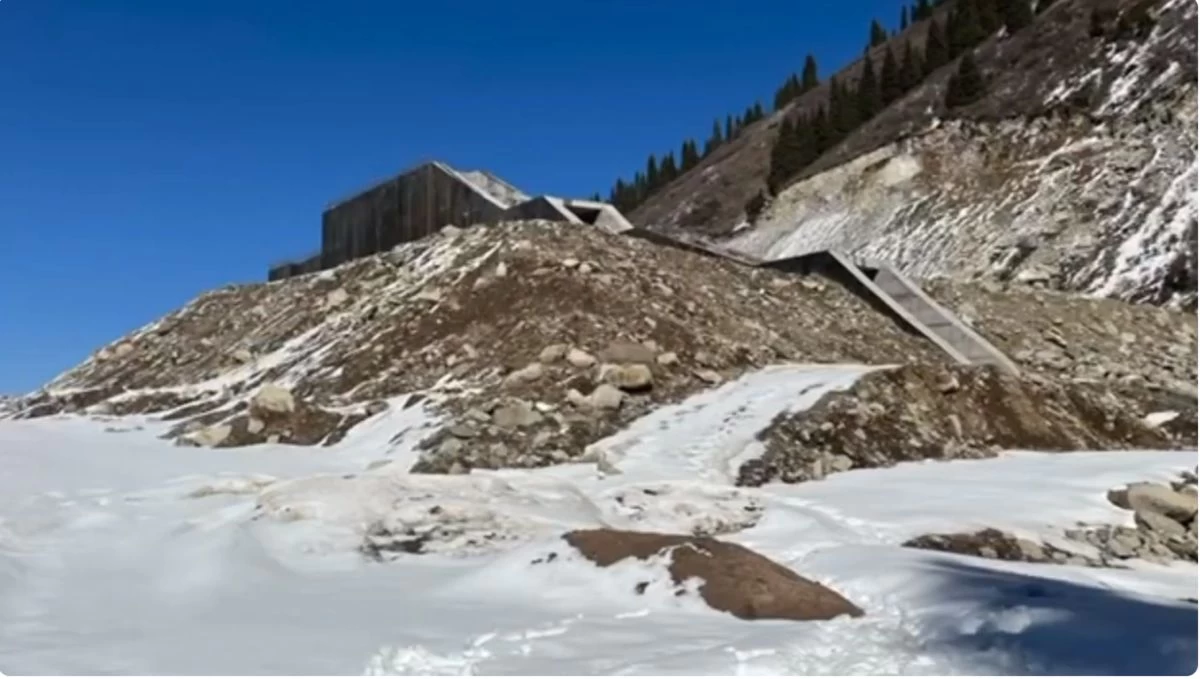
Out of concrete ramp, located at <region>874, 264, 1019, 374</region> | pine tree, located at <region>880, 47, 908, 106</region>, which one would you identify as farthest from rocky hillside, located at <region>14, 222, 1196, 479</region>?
pine tree, located at <region>880, 47, 908, 106</region>

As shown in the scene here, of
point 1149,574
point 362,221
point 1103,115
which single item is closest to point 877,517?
point 1149,574

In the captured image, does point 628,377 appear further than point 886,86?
No

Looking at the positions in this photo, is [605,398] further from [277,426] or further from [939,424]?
[277,426]

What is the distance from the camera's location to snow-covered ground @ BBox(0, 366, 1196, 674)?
519 centimetres

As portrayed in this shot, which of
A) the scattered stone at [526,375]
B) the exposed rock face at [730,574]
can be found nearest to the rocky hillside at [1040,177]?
the scattered stone at [526,375]

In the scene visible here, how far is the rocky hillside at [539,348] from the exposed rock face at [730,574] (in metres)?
5.07

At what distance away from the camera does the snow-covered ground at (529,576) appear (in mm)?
5188


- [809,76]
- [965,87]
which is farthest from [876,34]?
[965,87]

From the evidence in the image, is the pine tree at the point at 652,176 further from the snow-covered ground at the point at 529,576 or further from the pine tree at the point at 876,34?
the snow-covered ground at the point at 529,576

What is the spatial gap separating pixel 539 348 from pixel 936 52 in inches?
2122

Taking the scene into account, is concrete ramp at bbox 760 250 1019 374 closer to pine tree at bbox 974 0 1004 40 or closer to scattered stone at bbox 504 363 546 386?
scattered stone at bbox 504 363 546 386

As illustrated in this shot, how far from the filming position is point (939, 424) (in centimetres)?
1370

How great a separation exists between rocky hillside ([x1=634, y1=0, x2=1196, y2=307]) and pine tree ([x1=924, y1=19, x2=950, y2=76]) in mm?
7500

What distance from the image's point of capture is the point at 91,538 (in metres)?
8.23
